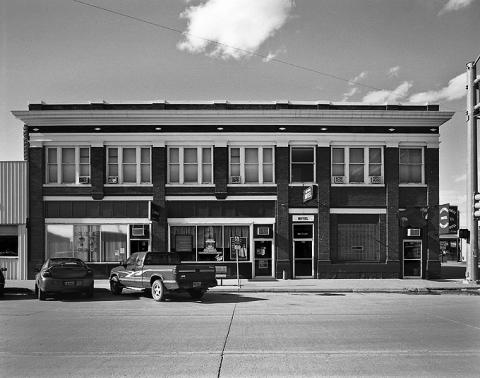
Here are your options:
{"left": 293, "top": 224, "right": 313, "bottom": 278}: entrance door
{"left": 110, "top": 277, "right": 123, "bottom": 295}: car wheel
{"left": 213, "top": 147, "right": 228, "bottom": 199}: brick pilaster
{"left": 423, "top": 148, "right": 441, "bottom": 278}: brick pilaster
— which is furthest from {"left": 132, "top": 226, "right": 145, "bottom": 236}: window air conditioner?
{"left": 423, "top": 148, "right": 441, "bottom": 278}: brick pilaster

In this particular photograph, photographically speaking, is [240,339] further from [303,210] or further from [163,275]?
[303,210]

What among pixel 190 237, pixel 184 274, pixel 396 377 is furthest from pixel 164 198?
pixel 396 377

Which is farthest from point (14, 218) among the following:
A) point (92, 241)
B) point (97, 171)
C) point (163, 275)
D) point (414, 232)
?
point (414, 232)

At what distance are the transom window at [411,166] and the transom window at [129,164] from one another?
13.0m

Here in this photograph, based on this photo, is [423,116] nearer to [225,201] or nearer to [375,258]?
[375,258]

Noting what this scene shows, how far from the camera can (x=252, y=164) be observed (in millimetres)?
27891

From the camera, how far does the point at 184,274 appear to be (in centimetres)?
1823

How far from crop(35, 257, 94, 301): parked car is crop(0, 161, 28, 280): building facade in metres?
8.46

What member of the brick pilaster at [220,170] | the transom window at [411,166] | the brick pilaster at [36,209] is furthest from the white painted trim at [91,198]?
the transom window at [411,166]

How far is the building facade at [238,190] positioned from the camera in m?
27.4

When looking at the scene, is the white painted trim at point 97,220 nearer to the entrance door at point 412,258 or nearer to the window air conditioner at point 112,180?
the window air conditioner at point 112,180

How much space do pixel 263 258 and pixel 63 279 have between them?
11.4 m

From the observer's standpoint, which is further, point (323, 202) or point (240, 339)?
point (323, 202)

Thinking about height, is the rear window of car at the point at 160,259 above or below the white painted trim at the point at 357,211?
below
